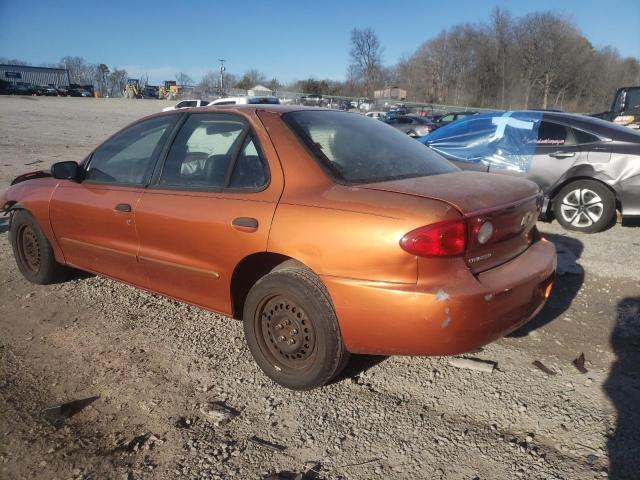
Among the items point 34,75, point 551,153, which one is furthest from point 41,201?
point 34,75

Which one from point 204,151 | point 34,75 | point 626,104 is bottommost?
point 204,151

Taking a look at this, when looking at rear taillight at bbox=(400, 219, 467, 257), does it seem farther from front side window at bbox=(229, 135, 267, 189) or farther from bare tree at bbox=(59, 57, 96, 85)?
bare tree at bbox=(59, 57, 96, 85)

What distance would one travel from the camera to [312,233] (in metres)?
2.48

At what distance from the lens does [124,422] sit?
2500 millimetres

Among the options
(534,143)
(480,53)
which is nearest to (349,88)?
(480,53)

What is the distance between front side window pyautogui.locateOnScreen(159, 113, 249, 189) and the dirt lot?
1099mm

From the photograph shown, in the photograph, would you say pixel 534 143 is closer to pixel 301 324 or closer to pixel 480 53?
pixel 301 324

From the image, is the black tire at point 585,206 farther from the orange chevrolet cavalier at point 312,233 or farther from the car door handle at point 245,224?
the car door handle at point 245,224

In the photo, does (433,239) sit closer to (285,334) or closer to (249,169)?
(285,334)

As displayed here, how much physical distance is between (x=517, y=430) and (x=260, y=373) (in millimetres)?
1448

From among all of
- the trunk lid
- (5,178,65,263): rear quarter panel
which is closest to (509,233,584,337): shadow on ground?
the trunk lid

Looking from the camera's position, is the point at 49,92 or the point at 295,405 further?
the point at 49,92

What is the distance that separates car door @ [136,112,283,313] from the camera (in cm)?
277

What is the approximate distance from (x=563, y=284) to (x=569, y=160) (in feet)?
7.75
